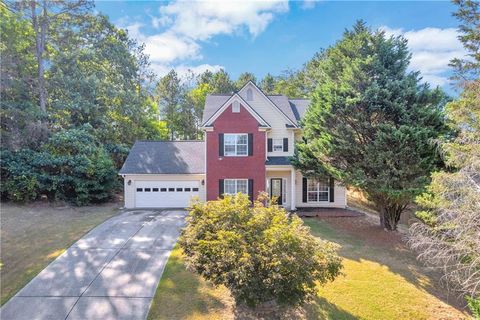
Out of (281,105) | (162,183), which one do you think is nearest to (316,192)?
(281,105)

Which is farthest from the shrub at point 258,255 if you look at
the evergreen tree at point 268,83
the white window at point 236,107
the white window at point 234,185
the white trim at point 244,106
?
the evergreen tree at point 268,83

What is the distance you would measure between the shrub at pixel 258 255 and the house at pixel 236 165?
36.6 ft

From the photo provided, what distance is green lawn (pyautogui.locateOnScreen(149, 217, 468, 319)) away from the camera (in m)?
8.55

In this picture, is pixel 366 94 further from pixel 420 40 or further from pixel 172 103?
pixel 172 103

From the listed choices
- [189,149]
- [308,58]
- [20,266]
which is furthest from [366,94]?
[308,58]

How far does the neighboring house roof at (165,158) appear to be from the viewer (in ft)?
68.0

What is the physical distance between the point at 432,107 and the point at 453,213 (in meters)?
7.06

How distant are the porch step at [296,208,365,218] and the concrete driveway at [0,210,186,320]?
9.28 m

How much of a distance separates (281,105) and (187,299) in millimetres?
17244

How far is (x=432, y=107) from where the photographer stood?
13.6 meters

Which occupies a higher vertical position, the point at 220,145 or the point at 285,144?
the point at 285,144

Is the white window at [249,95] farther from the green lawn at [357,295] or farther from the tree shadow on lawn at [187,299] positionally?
the tree shadow on lawn at [187,299]

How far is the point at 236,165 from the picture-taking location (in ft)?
65.0

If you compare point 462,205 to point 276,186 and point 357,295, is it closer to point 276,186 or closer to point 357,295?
point 357,295
